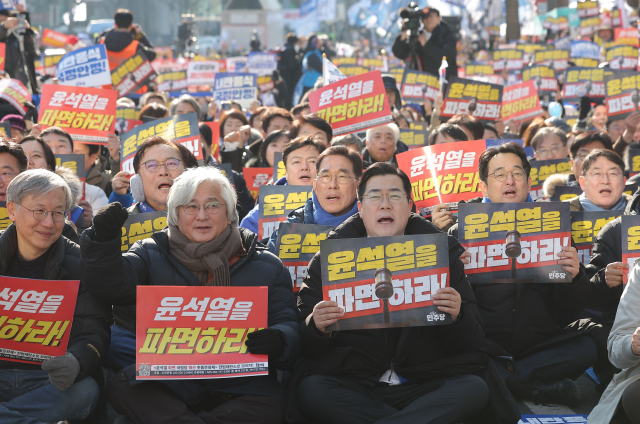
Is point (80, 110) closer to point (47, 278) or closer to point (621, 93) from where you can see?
point (47, 278)

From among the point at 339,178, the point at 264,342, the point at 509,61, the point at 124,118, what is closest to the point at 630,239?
the point at 339,178

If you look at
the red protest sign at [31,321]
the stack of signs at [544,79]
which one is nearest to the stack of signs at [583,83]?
the stack of signs at [544,79]

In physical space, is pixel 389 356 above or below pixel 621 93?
below

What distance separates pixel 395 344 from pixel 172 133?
321cm

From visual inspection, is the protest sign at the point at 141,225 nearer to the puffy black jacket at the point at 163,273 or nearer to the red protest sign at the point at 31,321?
the puffy black jacket at the point at 163,273

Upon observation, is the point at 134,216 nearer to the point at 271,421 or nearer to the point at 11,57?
the point at 271,421

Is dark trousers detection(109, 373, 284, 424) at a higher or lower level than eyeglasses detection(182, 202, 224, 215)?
lower

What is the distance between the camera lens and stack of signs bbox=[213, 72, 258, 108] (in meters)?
11.9

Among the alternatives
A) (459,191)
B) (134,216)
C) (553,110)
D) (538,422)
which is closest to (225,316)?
(134,216)

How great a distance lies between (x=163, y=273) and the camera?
11.5 feet

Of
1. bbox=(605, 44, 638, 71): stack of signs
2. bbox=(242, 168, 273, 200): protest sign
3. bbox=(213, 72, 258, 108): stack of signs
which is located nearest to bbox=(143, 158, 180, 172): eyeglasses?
bbox=(242, 168, 273, 200): protest sign

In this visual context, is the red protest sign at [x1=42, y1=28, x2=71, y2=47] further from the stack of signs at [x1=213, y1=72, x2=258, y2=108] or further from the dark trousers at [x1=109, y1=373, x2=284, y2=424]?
the dark trousers at [x1=109, y1=373, x2=284, y2=424]

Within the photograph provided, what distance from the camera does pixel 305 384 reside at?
11.6ft

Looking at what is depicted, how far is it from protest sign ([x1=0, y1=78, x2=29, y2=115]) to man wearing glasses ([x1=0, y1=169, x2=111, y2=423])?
4.84 m
